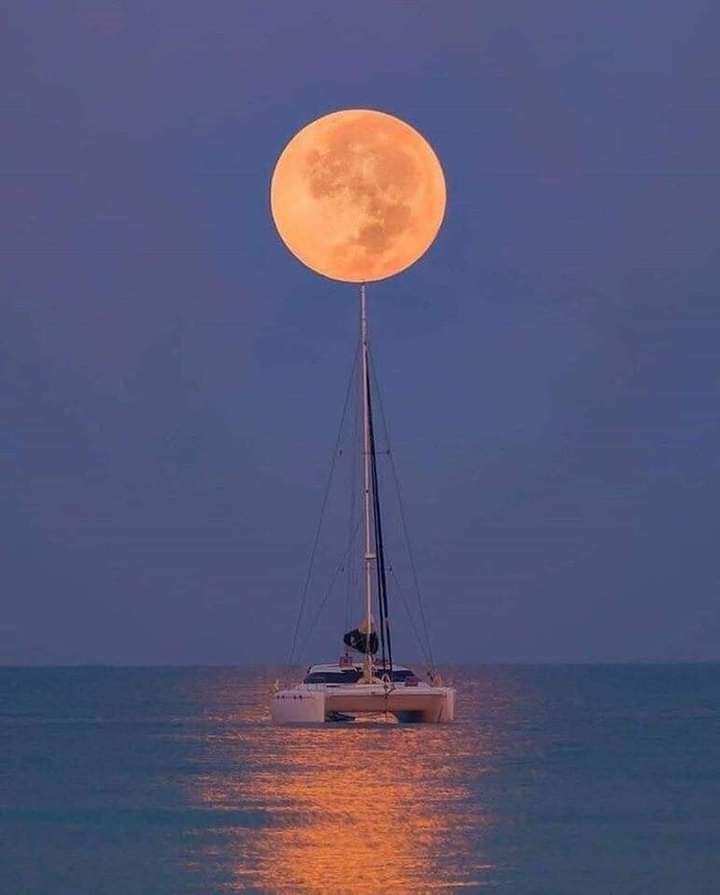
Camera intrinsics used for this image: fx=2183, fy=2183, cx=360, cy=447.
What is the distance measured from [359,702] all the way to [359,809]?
23377 millimetres

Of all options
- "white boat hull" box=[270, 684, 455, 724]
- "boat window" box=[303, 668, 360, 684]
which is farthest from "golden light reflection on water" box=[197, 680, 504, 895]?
"boat window" box=[303, 668, 360, 684]

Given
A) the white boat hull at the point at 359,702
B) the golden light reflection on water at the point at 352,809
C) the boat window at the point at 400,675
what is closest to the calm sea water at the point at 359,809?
the golden light reflection on water at the point at 352,809

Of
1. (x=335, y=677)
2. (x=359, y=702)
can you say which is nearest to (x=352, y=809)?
(x=359, y=702)

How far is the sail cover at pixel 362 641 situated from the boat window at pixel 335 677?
98.1 inches

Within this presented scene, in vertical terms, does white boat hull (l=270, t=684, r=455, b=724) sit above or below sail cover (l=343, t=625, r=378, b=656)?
below

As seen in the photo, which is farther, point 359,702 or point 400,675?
point 400,675

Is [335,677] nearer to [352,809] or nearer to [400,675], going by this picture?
[400,675]

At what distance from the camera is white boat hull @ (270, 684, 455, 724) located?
7300cm

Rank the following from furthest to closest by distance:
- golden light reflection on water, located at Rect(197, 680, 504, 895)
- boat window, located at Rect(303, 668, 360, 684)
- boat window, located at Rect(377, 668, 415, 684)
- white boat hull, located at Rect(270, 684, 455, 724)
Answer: boat window, located at Rect(377, 668, 415, 684), boat window, located at Rect(303, 668, 360, 684), white boat hull, located at Rect(270, 684, 455, 724), golden light reflection on water, located at Rect(197, 680, 504, 895)

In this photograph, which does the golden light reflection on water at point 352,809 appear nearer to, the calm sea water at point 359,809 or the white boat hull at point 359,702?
the calm sea water at point 359,809

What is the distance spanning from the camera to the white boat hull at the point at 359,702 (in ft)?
240

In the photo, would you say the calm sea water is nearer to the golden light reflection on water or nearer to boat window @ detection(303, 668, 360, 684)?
the golden light reflection on water

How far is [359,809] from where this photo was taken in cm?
4969

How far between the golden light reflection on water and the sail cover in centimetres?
304
